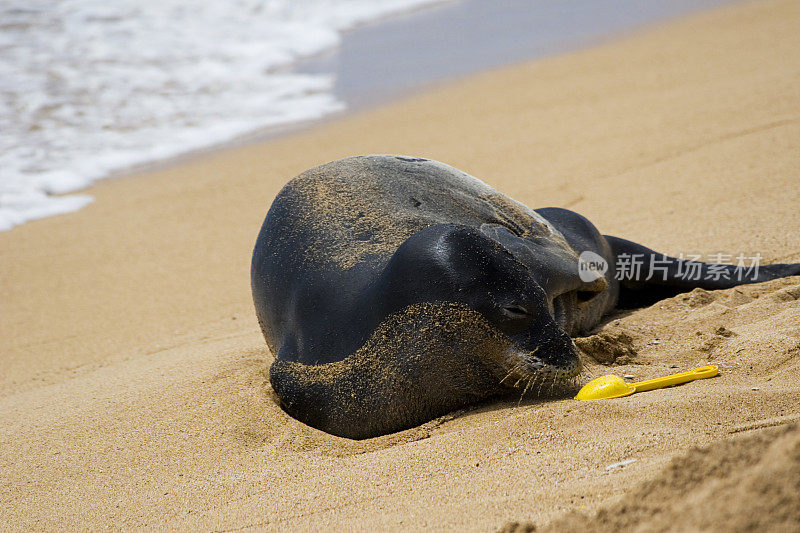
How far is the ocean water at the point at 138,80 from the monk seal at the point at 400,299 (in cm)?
553

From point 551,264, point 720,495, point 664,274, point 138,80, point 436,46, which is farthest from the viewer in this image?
point 436,46

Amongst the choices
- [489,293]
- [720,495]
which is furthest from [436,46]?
[720,495]

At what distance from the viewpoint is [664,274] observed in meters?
4.93

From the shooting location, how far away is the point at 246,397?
12.7 feet

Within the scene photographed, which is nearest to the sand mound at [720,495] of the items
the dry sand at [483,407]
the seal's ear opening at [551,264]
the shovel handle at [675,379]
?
the dry sand at [483,407]

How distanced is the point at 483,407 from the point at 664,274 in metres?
2.12

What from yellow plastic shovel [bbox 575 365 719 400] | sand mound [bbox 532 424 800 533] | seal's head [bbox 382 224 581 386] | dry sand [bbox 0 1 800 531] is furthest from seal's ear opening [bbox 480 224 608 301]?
sand mound [bbox 532 424 800 533]

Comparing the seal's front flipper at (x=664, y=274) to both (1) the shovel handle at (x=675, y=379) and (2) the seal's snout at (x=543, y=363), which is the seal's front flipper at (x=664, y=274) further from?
(2) the seal's snout at (x=543, y=363)

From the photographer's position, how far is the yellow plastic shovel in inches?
127

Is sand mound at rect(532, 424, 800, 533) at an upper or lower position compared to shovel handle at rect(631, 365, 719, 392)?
upper

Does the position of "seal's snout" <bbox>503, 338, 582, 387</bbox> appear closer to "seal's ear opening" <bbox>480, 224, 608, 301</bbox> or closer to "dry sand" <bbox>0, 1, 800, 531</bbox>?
"dry sand" <bbox>0, 1, 800, 531</bbox>

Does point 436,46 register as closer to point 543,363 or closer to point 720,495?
point 543,363

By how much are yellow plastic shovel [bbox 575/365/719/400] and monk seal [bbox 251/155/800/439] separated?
0.11 m

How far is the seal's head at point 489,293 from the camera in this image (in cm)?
321
